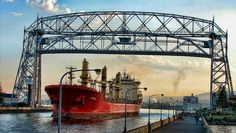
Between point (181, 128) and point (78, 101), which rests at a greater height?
point (78, 101)

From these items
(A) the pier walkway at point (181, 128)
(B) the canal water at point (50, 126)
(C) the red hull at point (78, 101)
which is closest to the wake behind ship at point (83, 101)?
(C) the red hull at point (78, 101)

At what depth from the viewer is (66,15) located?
9006 cm

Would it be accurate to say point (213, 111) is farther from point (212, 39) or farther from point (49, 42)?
point (49, 42)

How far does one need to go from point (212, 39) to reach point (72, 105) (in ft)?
88.4

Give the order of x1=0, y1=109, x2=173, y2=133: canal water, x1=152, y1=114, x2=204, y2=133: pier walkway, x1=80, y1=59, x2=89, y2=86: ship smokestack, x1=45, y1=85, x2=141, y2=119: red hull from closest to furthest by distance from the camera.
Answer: x1=152, y1=114, x2=204, y2=133: pier walkway
x1=0, y1=109, x2=173, y2=133: canal water
x1=45, y1=85, x2=141, y2=119: red hull
x1=80, y1=59, x2=89, y2=86: ship smokestack

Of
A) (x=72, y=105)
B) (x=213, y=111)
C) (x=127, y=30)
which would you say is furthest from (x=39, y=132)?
(x=213, y=111)

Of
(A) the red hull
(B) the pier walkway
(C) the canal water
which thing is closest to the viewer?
(B) the pier walkway

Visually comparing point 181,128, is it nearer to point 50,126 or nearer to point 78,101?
point 50,126

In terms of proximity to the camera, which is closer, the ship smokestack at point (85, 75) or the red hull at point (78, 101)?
the red hull at point (78, 101)

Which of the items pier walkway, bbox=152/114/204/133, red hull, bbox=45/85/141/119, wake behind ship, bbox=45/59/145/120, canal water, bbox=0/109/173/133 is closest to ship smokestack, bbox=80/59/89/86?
wake behind ship, bbox=45/59/145/120

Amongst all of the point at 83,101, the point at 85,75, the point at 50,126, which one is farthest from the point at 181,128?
the point at 85,75

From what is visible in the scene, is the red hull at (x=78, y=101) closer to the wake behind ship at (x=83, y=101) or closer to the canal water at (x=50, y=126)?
the wake behind ship at (x=83, y=101)

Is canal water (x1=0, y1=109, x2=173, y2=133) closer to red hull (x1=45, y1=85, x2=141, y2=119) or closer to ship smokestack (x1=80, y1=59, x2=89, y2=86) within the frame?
red hull (x1=45, y1=85, x2=141, y2=119)

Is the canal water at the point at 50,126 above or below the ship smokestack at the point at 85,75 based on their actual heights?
below
